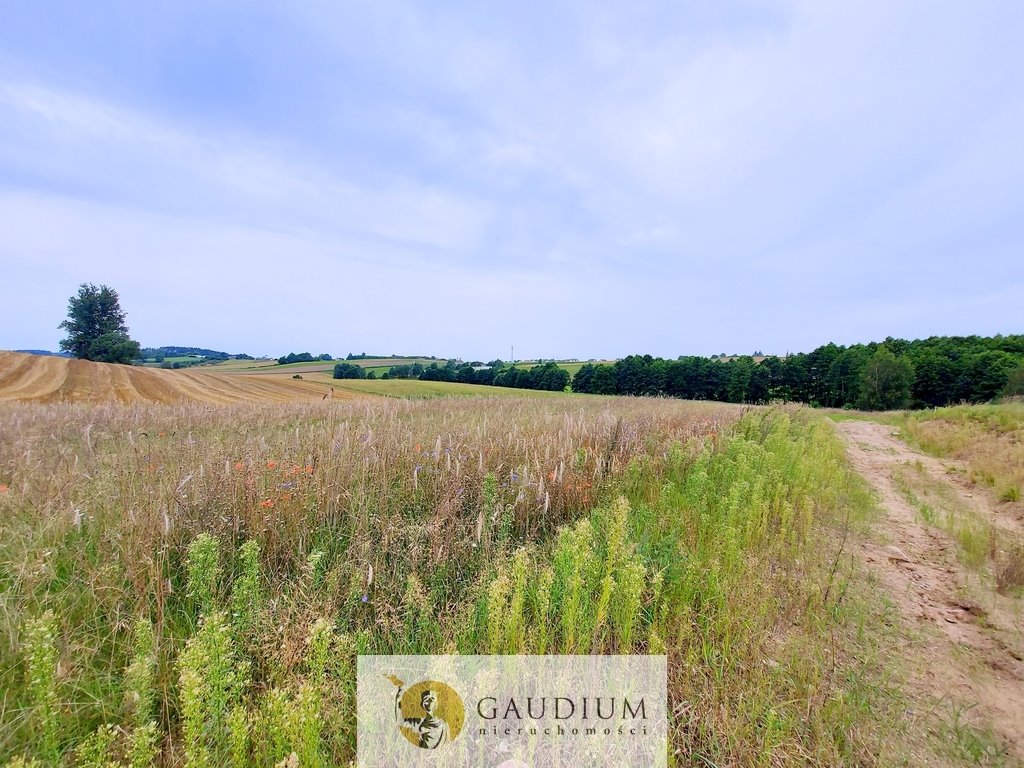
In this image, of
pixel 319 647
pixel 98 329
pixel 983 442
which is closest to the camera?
pixel 319 647

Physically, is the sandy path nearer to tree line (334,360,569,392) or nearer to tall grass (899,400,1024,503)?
tall grass (899,400,1024,503)

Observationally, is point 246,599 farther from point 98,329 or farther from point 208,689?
point 98,329

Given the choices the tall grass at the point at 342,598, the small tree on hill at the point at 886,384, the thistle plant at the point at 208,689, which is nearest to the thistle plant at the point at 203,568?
the tall grass at the point at 342,598

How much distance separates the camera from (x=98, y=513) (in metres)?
2.75

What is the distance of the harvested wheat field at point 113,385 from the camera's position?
19353 mm

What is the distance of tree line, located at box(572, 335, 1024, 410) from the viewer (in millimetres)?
46594

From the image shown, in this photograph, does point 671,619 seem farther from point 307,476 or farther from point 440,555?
point 307,476

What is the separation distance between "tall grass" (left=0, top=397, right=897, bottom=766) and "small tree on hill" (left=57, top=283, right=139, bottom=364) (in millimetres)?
54388

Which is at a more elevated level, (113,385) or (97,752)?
(97,752)

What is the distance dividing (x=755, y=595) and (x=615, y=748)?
1.67 meters

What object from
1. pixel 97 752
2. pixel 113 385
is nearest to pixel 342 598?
pixel 97 752

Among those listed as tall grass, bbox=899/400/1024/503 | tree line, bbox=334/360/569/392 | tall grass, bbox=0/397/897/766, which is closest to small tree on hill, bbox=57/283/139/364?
tree line, bbox=334/360/569/392

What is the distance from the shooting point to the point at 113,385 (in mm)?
22188

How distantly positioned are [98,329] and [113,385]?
3413 centimetres
